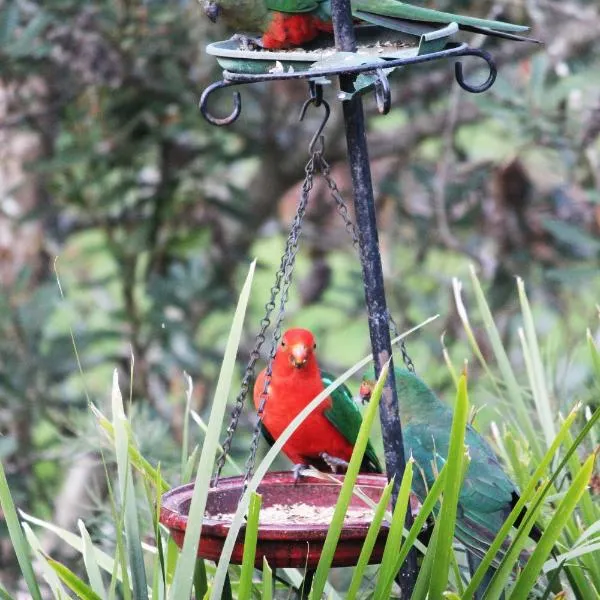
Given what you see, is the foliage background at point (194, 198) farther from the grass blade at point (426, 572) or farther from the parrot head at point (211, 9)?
the grass blade at point (426, 572)

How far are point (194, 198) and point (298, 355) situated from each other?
57.2 inches

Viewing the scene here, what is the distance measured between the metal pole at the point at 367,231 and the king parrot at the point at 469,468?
0.09 meters

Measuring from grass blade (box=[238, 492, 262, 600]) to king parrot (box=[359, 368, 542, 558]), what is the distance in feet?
1.12

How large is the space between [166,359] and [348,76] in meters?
2.33

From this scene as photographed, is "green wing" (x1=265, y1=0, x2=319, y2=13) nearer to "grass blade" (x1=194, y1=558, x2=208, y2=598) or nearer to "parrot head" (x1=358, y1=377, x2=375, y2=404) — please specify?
"parrot head" (x1=358, y1=377, x2=375, y2=404)

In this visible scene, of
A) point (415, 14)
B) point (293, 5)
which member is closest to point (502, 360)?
point (415, 14)

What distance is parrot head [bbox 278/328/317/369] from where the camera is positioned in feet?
8.10

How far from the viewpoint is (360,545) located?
157cm

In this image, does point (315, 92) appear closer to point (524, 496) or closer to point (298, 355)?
point (524, 496)

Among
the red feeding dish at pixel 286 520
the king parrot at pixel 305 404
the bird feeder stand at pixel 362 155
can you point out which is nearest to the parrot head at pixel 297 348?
the king parrot at pixel 305 404

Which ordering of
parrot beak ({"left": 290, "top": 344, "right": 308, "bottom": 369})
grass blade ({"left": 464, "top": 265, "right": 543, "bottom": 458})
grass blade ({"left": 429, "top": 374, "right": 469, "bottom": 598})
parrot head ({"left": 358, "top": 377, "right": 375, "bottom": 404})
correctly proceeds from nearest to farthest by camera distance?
grass blade ({"left": 429, "top": 374, "right": 469, "bottom": 598}), grass blade ({"left": 464, "top": 265, "right": 543, "bottom": 458}), parrot head ({"left": 358, "top": 377, "right": 375, "bottom": 404}), parrot beak ({"left": 290, "top": 344, "right": 308, "bottom": 369})

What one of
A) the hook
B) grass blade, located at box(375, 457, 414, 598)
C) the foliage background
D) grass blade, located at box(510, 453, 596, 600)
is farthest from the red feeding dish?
the foliage background

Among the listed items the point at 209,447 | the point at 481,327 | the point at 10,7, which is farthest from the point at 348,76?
the point at 481,327

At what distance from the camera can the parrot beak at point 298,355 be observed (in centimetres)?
246
